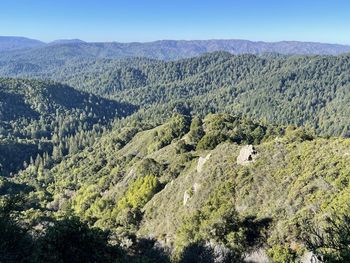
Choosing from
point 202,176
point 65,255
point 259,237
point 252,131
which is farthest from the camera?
point 252,131

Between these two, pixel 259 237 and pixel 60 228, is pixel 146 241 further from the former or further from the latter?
pixel 60 228

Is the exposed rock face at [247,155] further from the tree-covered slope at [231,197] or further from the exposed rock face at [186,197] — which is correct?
the exposed rock face at [186,197]

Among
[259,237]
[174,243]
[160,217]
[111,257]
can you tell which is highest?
[111,257]

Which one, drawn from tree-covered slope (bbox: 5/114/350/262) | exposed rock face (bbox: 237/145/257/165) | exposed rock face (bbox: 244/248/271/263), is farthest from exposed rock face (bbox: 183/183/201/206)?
exposed rock face (bbox: 244/248/271/263)

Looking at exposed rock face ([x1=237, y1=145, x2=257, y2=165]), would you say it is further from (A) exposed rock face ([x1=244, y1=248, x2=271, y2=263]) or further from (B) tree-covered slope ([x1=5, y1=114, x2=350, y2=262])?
(A) exposed rock face ([x1=244, y1=248, x2=271, y2=263])

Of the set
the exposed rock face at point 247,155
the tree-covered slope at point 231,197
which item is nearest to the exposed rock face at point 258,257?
the tree-covered slope at point 231,197

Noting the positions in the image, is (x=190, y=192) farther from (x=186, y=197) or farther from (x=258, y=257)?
(x=258, y=257)

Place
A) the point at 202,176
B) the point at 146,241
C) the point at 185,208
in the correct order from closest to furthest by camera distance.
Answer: the point at 146,241 → the point at 185,208 → the point at 202,176

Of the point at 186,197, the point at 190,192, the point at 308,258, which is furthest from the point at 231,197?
the point at 308,258

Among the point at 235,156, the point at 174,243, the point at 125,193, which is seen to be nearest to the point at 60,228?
the point at 174,243
